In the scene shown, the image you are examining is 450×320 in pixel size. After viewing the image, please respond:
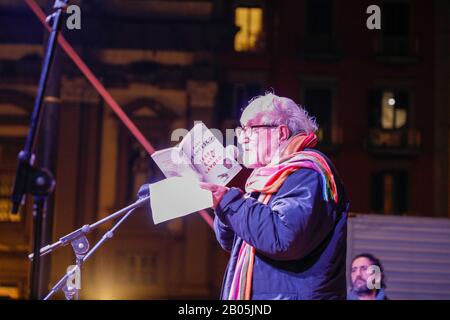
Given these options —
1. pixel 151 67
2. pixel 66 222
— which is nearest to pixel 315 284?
pixel 66 222

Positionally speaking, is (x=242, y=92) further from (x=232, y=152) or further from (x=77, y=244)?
(x=232, y=152)

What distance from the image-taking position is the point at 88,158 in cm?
871

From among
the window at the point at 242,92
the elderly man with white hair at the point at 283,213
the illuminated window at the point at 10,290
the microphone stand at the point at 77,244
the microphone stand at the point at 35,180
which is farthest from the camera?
the window at the point at 242,92

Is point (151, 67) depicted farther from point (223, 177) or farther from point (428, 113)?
point (223, 177)

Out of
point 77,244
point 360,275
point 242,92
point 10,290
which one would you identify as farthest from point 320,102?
point 77,244

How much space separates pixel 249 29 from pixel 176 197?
346 inches

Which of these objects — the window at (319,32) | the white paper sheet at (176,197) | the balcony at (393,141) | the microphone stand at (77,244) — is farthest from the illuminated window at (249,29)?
the white paper sheet at (176,197)

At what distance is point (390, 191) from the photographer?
1019 centimetres

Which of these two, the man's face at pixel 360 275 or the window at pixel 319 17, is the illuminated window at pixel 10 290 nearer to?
the man's face at pixel 360 275

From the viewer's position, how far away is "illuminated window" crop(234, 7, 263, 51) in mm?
10188

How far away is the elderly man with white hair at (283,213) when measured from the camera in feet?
5.22

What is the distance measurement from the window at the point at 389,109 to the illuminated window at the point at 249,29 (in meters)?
2.03

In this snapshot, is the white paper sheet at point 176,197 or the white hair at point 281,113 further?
the white hair at point 281,113

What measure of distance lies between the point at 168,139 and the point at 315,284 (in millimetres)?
7183
